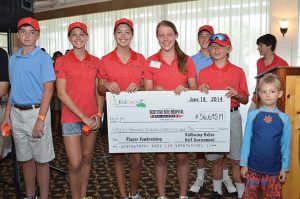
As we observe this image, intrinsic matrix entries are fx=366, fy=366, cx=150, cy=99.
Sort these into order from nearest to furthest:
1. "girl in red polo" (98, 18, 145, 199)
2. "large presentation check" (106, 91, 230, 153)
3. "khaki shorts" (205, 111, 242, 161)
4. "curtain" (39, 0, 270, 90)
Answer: "large presentation check" (106, 91, 230, 153), "girl in red polo" (98, 18, 145, 199), "khaki shorts" (205, 111, 242, 161), "curtain" (39, 0, 270, 90)

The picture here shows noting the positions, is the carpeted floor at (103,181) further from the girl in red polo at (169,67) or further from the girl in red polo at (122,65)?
the girl in red polo at (122,65)

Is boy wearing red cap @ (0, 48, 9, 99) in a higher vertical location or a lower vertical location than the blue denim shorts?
higher

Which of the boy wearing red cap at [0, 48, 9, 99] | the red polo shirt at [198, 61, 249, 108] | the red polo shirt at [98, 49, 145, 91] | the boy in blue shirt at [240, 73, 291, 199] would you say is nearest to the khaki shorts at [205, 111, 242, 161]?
the red polo shirt at [198, 61, 249, 108]

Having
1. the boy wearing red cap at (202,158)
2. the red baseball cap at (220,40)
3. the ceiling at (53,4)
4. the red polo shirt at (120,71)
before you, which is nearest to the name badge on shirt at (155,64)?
the red polo shirt at (120,71)

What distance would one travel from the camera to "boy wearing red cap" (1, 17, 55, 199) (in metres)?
3.13

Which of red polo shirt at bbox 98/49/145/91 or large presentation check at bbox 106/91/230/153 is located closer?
large presentation check at bbox 106/91/230/153

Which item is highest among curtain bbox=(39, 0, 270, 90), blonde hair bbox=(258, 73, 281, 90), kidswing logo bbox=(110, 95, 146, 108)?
curtain bbox=(39, 0, 270, 90)

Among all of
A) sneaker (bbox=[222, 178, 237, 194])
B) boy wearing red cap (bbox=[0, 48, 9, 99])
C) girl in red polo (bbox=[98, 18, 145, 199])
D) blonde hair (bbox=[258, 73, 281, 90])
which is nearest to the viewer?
blonde hair (bbox=[258, 73, 281, 90])

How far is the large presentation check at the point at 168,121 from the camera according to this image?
3082 millimetres

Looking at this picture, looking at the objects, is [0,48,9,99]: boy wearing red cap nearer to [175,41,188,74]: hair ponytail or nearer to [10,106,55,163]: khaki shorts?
[10,106,55,163]: khaki shorts

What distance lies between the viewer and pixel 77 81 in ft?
10.3

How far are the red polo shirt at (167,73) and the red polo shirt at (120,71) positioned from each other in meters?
0.12

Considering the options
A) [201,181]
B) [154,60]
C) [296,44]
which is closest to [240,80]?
[154,60]

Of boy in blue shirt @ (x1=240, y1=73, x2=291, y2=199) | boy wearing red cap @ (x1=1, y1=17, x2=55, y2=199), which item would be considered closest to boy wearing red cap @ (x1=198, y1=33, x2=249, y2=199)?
boy in blue shirt @ (x1=240, y1=73, x2=291, y2=199)
